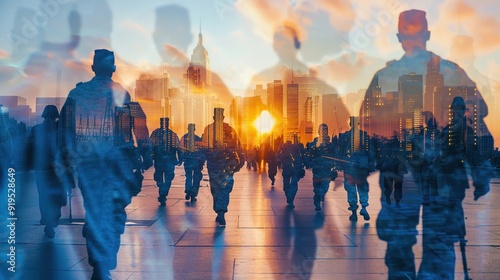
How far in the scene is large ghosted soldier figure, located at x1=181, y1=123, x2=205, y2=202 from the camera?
15.2 meters

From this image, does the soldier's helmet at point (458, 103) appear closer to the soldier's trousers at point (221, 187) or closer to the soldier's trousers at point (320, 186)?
the soldier's trousers at point (221, 187)

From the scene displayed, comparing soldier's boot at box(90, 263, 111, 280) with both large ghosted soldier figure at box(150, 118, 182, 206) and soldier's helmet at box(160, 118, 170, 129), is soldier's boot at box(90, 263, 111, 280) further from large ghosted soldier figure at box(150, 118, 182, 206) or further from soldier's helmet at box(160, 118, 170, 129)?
soldier's helmet at box(160, 118, 170, 129)

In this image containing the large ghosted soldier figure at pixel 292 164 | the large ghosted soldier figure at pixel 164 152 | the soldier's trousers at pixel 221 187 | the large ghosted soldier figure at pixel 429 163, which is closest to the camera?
the large ghosted soldier figure at pixel 429 163

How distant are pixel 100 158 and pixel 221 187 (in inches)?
215

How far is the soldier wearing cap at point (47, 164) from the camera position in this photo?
8.82 meters

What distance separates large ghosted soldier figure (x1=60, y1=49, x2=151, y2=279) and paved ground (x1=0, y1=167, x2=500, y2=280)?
677mm

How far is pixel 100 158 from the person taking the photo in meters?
5.82

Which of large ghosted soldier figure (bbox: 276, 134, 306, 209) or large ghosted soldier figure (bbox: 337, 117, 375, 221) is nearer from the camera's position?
large ghosted soldier figure (bbox: 337, 117, 375, 221)

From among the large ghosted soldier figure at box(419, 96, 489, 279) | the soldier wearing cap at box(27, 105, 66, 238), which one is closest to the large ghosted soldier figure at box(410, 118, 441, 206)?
the large ghosted soldier figure at box(419, 96, 489, 279)

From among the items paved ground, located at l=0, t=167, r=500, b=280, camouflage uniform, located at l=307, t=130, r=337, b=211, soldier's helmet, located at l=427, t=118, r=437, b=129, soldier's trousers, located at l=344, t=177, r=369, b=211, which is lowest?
paved ground, located at l=0, t=167, r=500, b=280

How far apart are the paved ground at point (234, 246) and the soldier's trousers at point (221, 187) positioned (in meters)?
0.40

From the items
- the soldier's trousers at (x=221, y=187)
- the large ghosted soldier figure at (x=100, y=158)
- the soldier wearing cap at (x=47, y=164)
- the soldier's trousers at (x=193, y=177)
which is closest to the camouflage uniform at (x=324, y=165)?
the soldier's trousers at (x=221, y=187)

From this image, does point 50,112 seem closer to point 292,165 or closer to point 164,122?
point 164,122

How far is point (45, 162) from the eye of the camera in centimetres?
884
